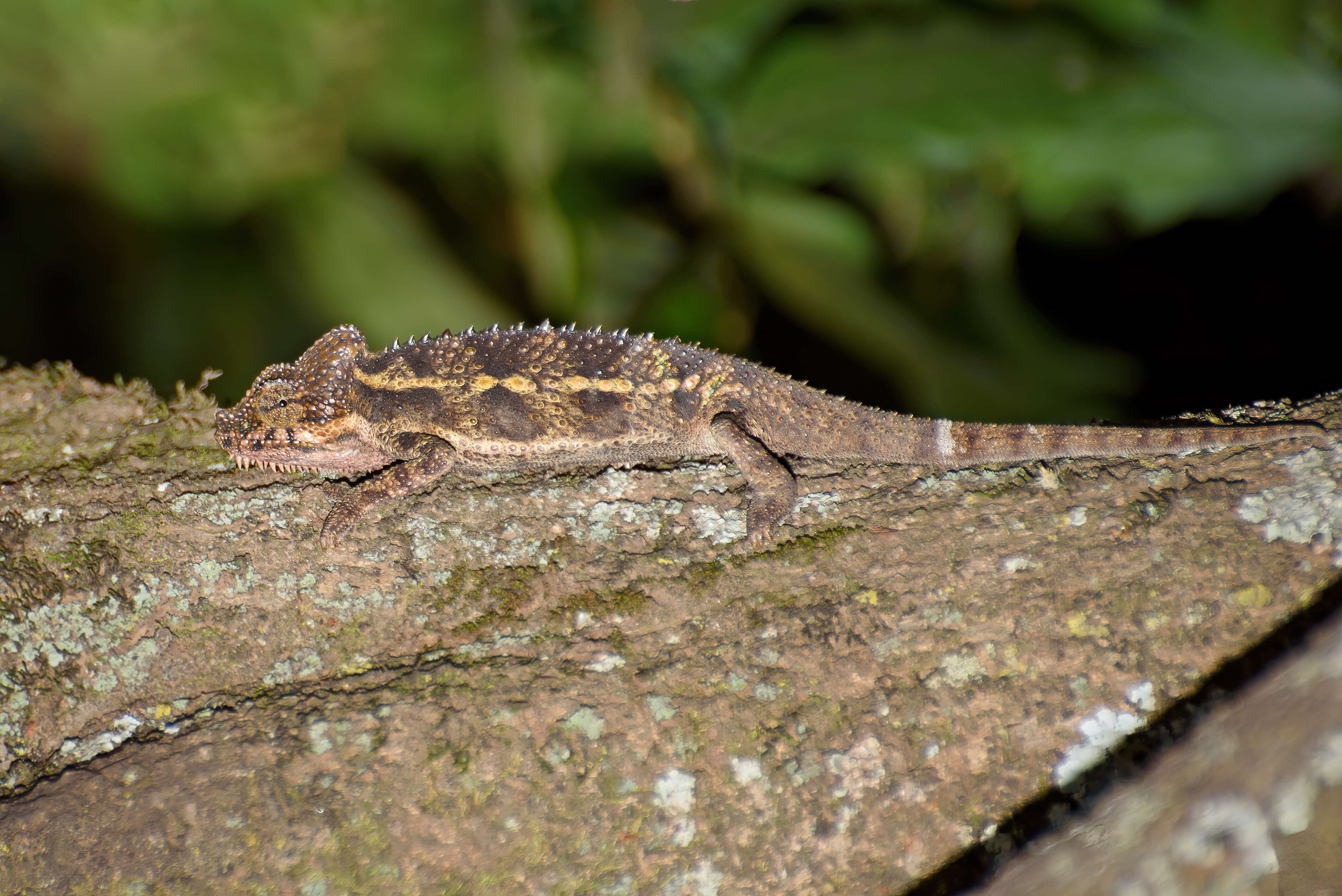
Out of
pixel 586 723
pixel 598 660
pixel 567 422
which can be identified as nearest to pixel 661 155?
pixel 567 422

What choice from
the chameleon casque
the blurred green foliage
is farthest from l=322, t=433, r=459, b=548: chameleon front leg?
the blurred green foliage

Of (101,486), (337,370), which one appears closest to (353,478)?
(337,370)

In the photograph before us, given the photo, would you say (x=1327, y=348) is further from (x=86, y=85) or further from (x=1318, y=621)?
(x=86, y=85)

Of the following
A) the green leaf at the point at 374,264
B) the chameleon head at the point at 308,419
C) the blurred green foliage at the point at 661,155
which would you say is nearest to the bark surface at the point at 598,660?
the chameleon head at the point at 308,419

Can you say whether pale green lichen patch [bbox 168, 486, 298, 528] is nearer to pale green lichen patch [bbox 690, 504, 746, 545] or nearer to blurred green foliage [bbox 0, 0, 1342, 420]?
pale green lichen patch [bbox 690, 504, 746, 545]

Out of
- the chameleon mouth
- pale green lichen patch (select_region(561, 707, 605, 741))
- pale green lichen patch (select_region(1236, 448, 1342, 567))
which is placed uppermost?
the chameleon mouth

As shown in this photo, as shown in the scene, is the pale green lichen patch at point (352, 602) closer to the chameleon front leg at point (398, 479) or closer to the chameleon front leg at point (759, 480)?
the chameleon front leg at point (398, 479)

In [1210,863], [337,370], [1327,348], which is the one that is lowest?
[1210,863]
